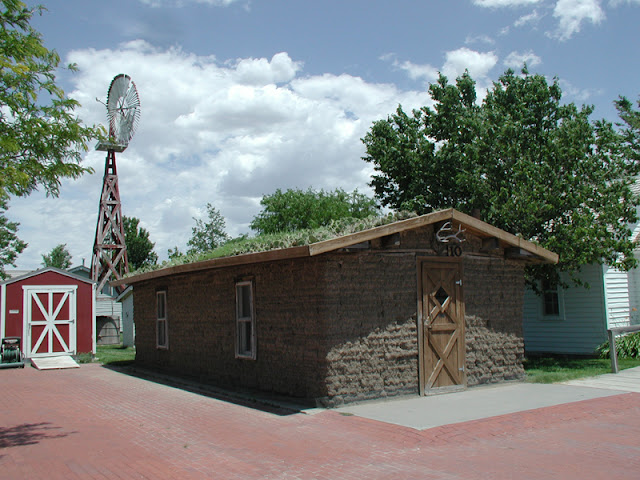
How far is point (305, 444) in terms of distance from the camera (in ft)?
23.7

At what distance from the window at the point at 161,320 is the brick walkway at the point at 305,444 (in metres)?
5.58

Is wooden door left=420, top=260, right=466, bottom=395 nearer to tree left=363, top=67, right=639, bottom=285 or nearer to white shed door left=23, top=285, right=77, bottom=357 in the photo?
tree left=363, top=67, right=639, bottom=285

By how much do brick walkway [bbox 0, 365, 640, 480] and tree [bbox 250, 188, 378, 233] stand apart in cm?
3062

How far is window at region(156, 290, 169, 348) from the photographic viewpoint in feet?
52.4

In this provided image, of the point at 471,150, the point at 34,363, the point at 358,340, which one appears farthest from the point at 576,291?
the point at 34,363

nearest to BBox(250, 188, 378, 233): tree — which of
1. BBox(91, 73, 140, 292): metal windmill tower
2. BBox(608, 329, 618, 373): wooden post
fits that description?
BBox(91, 73, 140, 292): metal windmill tower

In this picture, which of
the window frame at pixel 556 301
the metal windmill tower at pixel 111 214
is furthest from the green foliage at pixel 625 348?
the metal windmill tower at pixel 111 214

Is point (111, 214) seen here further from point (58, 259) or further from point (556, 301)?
point (58, 259)

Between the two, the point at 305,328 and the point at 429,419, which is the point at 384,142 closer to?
the point at 305,328

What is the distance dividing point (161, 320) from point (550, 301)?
1130 centimetres

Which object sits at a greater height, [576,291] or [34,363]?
[576,291]

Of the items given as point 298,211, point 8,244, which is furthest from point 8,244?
point 298,211

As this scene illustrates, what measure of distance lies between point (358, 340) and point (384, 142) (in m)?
12.5

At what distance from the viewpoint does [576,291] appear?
55.8 ft
